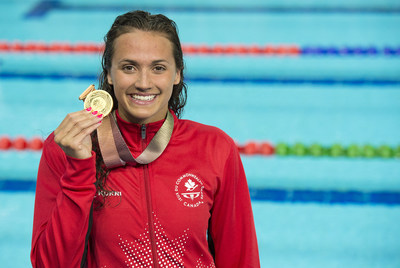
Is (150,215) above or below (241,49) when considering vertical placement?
below

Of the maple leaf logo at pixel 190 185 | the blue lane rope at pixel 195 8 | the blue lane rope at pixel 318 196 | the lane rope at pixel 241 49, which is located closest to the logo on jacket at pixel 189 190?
the maple leaf logo at pixel 190 185

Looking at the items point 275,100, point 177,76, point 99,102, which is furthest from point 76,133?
point 275,100

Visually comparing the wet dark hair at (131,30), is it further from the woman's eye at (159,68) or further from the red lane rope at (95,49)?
the red lane rope at (95,49)

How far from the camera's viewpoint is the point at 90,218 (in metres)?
1.31

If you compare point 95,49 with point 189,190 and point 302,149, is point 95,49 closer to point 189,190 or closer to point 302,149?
point 302,149

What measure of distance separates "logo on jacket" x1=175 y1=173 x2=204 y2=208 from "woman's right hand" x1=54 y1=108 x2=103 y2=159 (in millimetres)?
277

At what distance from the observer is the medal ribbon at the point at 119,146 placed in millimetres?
1374

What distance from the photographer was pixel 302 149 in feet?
13.9

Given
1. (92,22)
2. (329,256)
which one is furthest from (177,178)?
(92,22)

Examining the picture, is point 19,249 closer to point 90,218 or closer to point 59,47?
point 90,218

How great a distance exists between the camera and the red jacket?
4.12 ft

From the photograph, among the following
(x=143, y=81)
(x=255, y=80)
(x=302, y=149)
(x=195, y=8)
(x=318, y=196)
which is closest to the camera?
(x=143, y=81)

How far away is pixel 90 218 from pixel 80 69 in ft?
16.0

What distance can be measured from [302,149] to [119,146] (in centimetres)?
305
